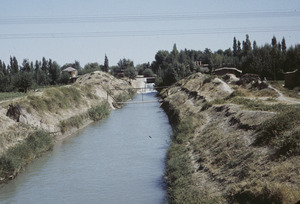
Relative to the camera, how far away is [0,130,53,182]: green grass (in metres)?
24.8

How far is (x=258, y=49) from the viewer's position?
84.6 meters

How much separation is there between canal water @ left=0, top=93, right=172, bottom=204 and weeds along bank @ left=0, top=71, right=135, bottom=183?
1112mm

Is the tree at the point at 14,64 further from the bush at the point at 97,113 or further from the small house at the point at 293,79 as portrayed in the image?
the small house at the point at 293,79

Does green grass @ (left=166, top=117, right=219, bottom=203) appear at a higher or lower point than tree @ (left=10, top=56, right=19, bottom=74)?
lower

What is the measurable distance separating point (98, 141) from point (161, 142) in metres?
7.42

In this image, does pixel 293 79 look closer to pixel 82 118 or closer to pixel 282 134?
pixel 82 118

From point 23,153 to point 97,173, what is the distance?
760 cm

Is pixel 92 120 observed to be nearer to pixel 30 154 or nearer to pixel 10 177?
pixel 30 154

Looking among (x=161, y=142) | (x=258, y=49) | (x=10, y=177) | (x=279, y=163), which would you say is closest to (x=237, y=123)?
(x=279, y=163)

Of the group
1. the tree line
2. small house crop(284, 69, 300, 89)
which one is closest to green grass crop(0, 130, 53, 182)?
small house crop(284, 69, 300, 89)

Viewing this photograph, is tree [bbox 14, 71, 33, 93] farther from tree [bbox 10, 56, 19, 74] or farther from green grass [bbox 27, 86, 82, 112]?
tree [bbox 10, 56, 19, 74]

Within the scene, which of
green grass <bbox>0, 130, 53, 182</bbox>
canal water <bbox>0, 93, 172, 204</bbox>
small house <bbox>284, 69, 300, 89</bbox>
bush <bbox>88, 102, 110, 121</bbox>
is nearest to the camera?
canal water <bbox>0, 93, 172, 204</bbox>

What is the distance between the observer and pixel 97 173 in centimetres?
2556

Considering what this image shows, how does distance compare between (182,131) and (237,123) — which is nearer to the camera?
(237,123)
